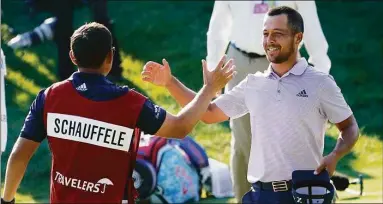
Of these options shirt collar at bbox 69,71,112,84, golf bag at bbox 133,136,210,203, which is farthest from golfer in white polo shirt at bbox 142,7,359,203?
Result: golf bag at bbox 133,136,210,203

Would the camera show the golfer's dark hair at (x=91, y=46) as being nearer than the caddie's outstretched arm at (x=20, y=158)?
Yes

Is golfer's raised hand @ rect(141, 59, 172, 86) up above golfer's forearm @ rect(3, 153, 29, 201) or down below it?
above

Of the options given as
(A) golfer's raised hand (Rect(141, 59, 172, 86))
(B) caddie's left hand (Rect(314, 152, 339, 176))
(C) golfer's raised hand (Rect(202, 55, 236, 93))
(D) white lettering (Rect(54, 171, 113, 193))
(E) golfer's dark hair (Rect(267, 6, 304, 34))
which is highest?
(E) golfer's dark hair (Rect(267, 6, 304, 34))

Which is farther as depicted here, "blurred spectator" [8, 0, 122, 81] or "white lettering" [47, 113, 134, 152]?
"blurred spectator" [8, 0, 122, 81]

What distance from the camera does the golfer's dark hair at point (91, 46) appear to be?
444 cm

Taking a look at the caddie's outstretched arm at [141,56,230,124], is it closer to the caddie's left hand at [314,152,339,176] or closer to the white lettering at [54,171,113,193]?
the caddie's left hand at [314,152,339,176]

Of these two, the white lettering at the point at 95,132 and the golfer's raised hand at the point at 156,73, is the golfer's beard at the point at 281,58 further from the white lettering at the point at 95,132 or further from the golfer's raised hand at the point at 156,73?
the white lettering at the point at 95,132

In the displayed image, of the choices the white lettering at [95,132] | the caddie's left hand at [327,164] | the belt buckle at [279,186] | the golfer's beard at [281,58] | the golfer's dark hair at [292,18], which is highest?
the golfer's dark hair at [292,18]

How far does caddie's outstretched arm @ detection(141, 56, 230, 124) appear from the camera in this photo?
5.18 meters

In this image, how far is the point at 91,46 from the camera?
4.44 metres

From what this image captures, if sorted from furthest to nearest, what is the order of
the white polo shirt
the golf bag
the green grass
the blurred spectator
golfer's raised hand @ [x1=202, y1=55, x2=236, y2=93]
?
1. the blurred spectator
2. the green grass
3. the golf bag
4. the white polo shirt
5. golfer's raised hand @ [x1=202, y1=55, x2=236, y2=93]

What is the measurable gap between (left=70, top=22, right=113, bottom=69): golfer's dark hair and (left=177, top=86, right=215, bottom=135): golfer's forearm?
0.44 m

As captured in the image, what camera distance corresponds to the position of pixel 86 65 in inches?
176

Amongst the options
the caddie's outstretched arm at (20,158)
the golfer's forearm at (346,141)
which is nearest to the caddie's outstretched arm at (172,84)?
the golfer's forearm at (346,141)
